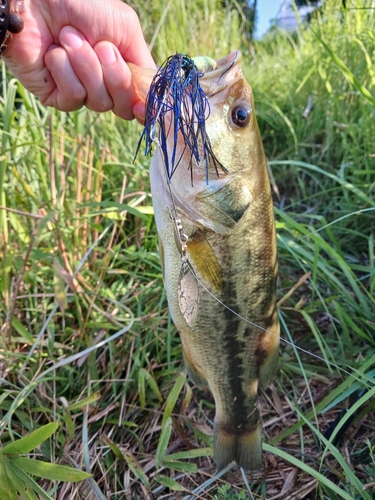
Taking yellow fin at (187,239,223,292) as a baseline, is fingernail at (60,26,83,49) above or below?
above

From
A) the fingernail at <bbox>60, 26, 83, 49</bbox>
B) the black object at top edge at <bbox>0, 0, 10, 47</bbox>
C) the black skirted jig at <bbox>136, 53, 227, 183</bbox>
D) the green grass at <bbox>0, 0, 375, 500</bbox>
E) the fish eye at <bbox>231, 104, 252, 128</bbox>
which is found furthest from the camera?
the green grass at <bbox>0, 0, 375, 500</bbox>

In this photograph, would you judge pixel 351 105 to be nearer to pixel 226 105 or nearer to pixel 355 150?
pixel 355 150

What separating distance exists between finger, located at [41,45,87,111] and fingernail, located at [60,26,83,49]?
3 cm

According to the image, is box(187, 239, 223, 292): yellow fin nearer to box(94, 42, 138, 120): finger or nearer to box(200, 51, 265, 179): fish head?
box(200, 51, 265, 179): fish head

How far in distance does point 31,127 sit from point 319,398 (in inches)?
78.2

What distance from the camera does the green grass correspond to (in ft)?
5.09

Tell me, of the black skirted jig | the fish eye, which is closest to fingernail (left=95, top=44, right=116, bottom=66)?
the black skirted jig

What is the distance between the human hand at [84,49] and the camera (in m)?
1.43

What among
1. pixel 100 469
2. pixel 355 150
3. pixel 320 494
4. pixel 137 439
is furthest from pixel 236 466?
pixel 355 150

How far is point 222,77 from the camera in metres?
1.17

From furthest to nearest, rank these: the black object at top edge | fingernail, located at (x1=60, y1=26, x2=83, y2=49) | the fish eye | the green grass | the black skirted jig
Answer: the green grass
fingernail, located at (x1=60, y1=26, x2=83, y2=49)
the black object at top edge
the fish eye
the black skirted jig

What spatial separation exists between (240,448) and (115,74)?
1.42 meters

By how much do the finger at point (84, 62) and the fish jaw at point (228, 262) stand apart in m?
0.42

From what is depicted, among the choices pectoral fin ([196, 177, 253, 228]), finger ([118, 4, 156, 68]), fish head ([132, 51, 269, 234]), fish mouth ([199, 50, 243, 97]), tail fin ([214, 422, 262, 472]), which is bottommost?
tail fin ([214, 422, 262, 472])
